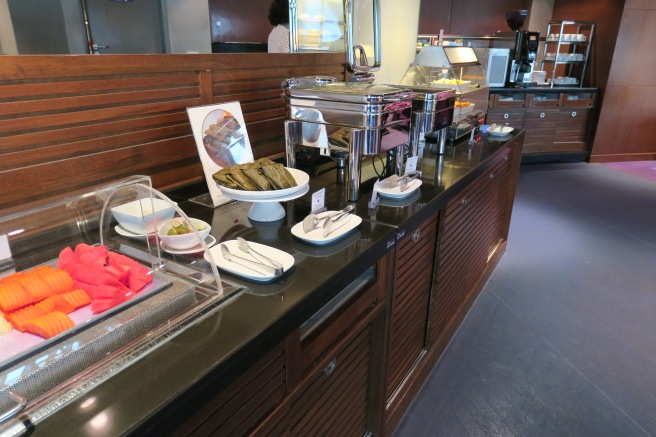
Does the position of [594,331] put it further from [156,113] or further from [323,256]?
[156,113]

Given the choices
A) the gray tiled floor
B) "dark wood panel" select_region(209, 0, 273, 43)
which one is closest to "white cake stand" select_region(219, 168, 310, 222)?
the gray tiled floor

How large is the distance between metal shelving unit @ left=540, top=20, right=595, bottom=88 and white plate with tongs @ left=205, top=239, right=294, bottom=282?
4.62 metres

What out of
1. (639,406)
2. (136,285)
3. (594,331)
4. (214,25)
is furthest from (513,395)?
(214,25)

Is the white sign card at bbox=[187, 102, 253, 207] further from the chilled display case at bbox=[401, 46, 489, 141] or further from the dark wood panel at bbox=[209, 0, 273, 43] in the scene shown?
the dark wood panel at bbox=[209, 0, 273, 43]

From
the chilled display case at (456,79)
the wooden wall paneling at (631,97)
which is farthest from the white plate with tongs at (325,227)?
the wooden wall paneling at (631,97)

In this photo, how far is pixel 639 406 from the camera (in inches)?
60.0

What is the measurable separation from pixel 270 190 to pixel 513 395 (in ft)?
3.89

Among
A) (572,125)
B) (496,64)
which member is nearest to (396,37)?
(496,64)

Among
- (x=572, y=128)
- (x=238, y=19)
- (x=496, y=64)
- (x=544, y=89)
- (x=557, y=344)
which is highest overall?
(x=238, y=19)

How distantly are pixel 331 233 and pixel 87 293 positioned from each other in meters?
0.49

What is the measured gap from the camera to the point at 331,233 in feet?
3.20

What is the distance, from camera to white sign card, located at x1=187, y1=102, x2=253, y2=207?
1.12 metres

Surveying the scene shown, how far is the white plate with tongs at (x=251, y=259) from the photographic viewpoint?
2.62 feet

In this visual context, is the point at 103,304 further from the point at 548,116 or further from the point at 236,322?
the point at 548,116
